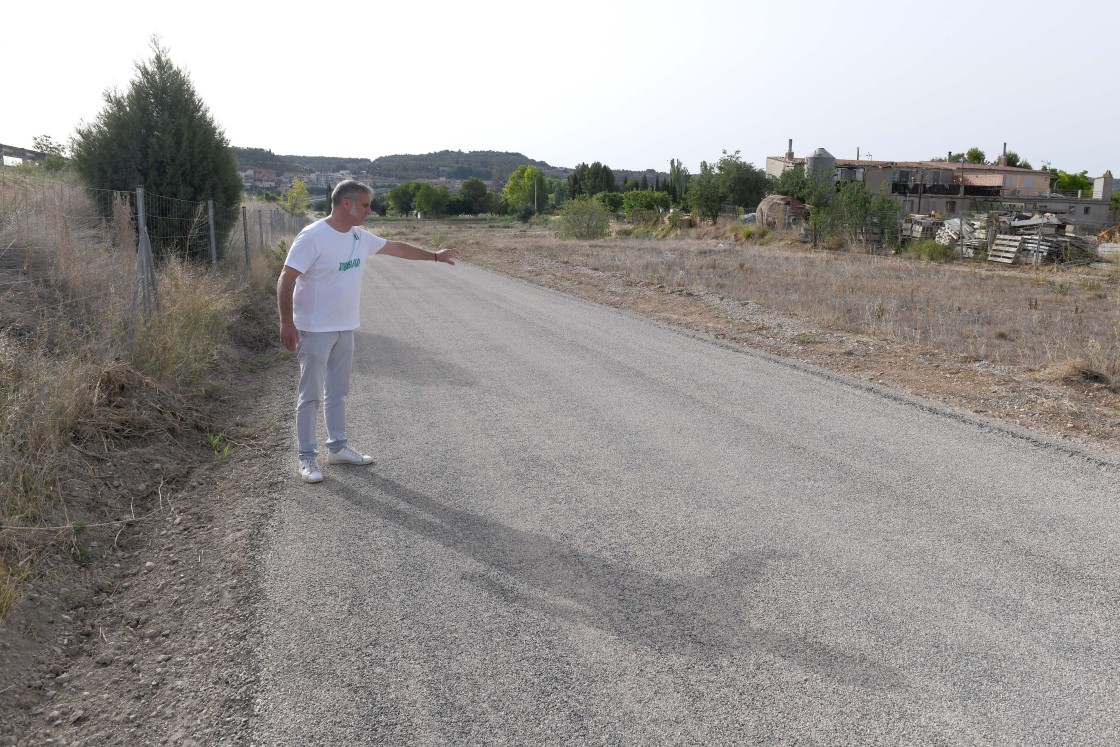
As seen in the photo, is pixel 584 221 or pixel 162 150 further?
pixel 584 221

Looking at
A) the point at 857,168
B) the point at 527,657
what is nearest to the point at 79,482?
the point at 527,657

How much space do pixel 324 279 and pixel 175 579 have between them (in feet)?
7.08

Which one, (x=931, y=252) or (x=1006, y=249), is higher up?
(x=1006, y=249)

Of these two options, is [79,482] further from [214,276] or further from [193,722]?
[214,276]

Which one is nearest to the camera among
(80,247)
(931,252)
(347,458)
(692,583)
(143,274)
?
(692,583)

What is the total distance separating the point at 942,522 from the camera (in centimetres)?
481

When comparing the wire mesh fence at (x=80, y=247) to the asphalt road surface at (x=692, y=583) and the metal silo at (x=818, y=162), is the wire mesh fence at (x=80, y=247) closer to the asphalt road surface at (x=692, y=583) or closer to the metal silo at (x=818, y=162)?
the asphalt road surface at (x=692, y=583)

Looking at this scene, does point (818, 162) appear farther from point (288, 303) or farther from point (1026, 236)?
point (288, 303)

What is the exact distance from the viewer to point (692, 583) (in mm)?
4059

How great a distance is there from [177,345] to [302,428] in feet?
9.31

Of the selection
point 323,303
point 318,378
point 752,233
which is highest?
point 752,233

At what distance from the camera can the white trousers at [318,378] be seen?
18.3 ft

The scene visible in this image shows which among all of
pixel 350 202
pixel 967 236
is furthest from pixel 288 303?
pixel 967 236

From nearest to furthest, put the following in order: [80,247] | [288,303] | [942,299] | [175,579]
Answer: [175,579] < [288,303] < [80,247] < [942,299]
